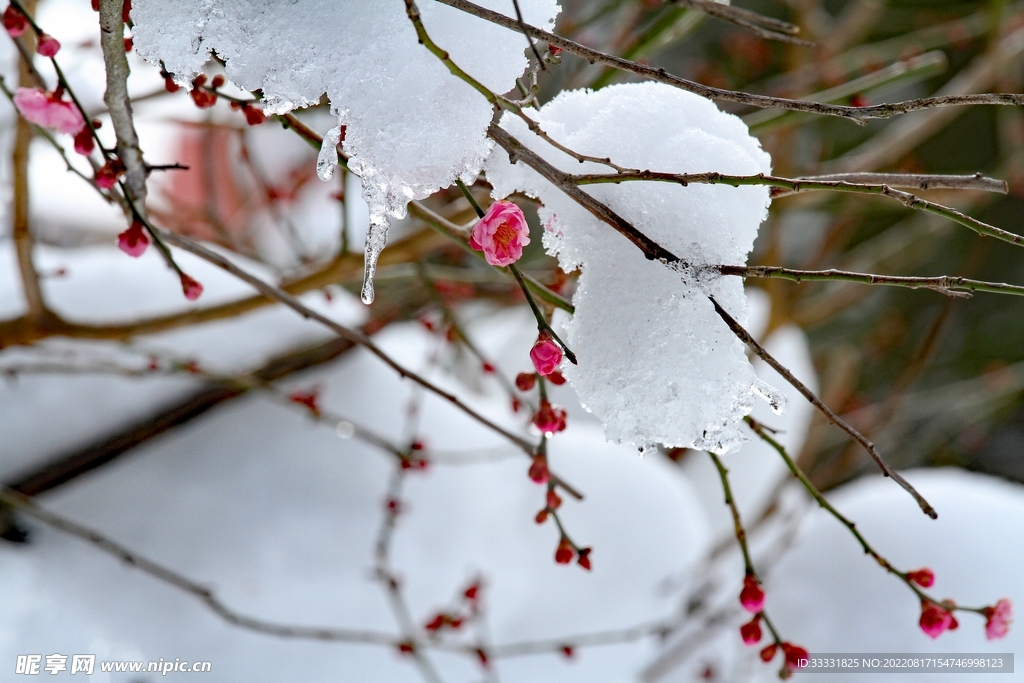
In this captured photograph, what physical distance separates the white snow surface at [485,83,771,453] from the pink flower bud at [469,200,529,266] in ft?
0.22

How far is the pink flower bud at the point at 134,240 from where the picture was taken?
71cm

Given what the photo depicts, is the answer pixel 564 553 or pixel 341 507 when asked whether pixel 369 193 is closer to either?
pixel 564 553

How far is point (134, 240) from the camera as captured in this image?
2.34 ft

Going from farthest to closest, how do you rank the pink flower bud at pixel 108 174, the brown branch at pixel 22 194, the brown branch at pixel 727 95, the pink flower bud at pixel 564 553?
the brown branch at pixel 22 194, the pink flower bud at pixel 564 553, the pink flower bud at pixel 108 174, the brown branch at pixel 727 95

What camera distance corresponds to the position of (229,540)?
1.25 m

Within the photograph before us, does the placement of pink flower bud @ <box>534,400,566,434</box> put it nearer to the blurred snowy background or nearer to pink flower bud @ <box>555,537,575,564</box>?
pink flower bud @ <box>555,537,575,564</box>

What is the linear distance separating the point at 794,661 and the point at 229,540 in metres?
0.91

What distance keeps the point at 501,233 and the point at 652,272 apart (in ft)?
0.46

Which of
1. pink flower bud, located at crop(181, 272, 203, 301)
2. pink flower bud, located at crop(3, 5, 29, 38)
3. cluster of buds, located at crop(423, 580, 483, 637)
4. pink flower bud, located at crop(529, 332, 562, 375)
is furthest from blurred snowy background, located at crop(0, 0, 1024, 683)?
pink flower bud, located at crop(529, 332, 562, 375)

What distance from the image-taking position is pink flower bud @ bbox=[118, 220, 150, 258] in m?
0.71

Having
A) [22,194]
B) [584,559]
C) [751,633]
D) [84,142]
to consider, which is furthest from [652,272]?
[22,194]

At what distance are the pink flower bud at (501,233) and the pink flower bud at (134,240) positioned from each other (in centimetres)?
37

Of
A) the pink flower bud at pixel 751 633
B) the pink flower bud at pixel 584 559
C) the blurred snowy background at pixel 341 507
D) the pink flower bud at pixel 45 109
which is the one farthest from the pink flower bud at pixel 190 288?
the pink flower bud at pixel 751 633

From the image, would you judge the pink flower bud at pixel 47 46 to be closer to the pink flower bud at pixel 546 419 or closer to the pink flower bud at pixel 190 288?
the pink flower bud at pixel 190 288
